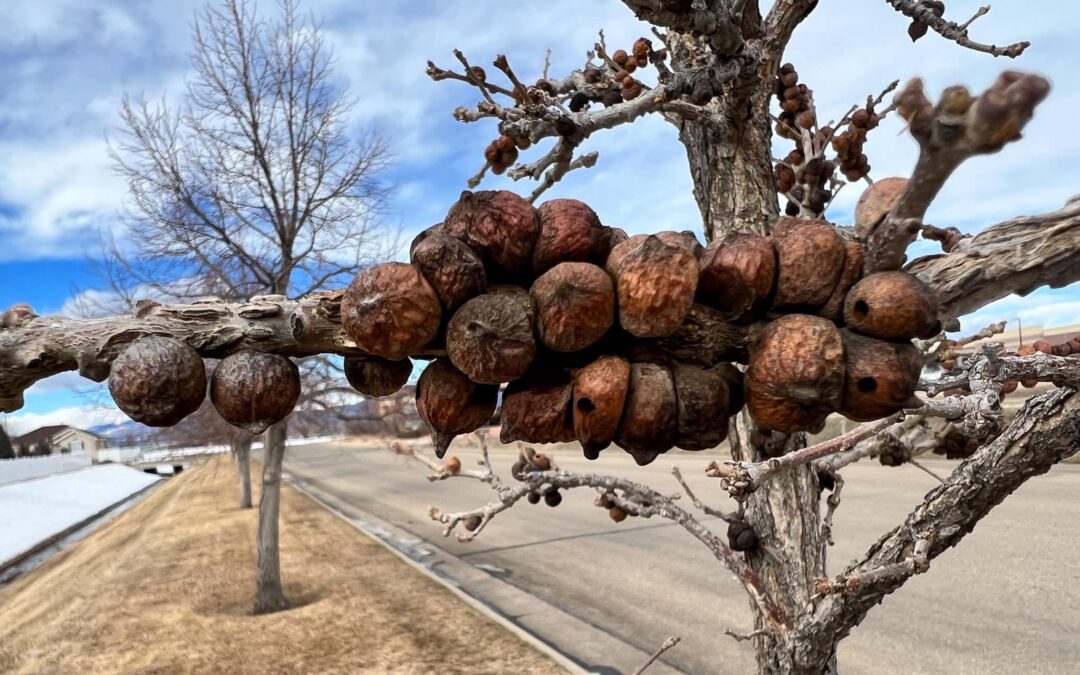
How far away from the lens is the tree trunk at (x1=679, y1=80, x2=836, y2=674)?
2.70 metres

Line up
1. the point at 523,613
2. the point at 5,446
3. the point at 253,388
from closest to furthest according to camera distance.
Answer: the point at 253,388 < the point at 523,613 < the point at 5,446

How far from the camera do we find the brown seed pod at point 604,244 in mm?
1124

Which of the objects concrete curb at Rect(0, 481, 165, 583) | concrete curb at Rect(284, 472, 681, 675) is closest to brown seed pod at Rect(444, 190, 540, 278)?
concrete curb at Rect(284, 472, 681, 675)

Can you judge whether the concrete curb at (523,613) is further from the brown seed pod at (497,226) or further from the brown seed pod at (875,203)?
the brown seed pod at (497,226)

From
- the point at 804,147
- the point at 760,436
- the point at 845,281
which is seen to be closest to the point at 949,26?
the point at 804,147

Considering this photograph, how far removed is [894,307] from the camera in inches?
38.3

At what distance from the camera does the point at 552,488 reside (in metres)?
3.39

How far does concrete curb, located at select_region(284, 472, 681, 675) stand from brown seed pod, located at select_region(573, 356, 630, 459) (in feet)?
25.3

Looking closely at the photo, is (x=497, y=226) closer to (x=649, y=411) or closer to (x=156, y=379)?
(x=649, y=411)

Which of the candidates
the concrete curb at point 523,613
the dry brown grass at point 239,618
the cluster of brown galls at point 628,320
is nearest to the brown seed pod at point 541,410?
the cluster of brown galls at point 628,320

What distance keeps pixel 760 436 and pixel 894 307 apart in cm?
171

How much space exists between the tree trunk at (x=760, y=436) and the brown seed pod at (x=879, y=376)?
5.36 ft

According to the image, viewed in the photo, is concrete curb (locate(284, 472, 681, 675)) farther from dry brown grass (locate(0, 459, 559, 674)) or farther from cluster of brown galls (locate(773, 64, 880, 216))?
cluster of brown galls (locate(773, 64, 880, 216))

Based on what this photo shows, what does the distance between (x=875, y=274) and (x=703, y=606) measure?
400 inches
